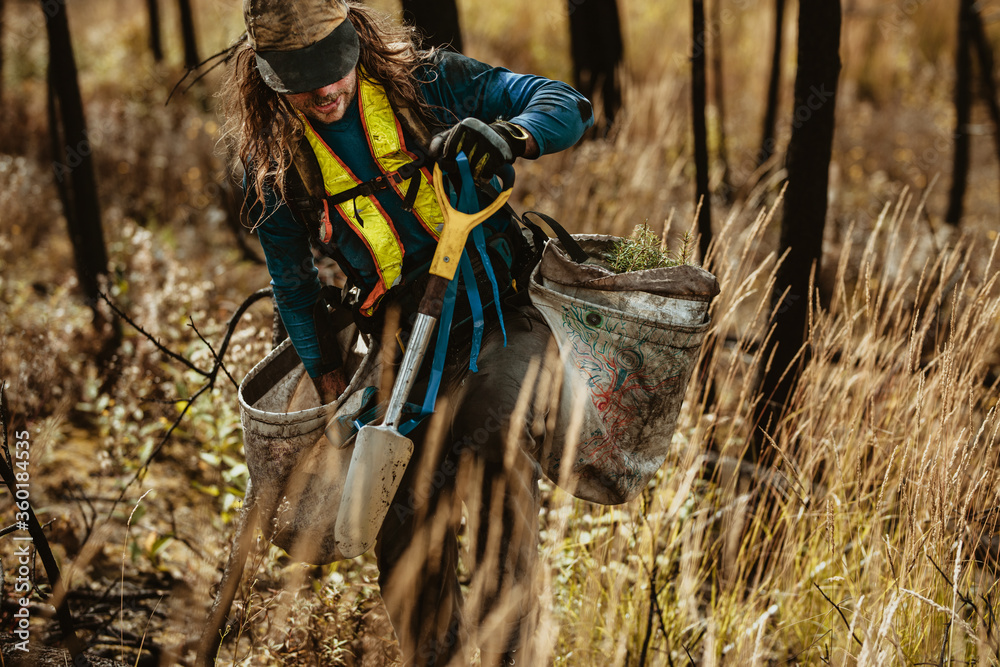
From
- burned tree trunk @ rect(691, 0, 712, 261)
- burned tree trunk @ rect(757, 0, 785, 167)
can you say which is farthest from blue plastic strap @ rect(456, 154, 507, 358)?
burned tree trunk @ rect(757, 0, 785, 167)

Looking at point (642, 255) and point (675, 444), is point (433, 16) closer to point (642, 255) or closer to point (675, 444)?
point (642, 255)

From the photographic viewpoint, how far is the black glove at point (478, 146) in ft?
5.37

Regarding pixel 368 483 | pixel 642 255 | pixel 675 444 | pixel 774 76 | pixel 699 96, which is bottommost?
pixel 368 483

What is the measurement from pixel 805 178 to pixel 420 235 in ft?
5.05

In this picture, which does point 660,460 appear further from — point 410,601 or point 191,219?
point 191,219

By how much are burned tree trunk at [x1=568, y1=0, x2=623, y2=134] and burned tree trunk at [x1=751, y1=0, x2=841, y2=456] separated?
2842 millimetres

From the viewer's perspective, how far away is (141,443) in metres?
3.35

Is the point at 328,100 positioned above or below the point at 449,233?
above

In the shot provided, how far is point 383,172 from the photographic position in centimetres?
192

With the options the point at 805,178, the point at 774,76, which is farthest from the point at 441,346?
the point at 774,76

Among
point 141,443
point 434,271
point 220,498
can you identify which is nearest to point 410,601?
point 434,271

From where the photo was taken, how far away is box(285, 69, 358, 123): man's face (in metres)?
1.81

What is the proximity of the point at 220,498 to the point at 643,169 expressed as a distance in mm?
3217

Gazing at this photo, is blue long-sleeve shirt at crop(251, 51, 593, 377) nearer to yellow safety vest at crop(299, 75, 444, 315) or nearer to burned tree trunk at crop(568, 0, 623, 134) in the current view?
yellow safety vest at crop(299, 75, 444, 315)
